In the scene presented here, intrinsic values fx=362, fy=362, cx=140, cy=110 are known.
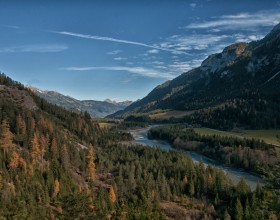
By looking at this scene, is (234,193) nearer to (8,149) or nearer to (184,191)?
(184,191)

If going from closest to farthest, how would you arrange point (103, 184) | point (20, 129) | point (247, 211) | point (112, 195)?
point (247, 211) → point (112, 195) → point (103, 184) → point (20, 129)

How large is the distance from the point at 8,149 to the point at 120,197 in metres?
55.9

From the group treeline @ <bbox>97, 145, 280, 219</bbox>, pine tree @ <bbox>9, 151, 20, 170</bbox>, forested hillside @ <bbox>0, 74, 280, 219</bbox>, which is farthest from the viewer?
pine tree @ <bbox>9, 151, 20, 170</bbox>

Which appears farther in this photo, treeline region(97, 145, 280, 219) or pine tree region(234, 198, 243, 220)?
treeline region(97, 145, 280, 219)

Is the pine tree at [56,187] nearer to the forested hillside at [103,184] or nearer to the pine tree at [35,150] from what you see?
the forested hillside at [103,184]

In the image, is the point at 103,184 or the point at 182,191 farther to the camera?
the point at 103,184

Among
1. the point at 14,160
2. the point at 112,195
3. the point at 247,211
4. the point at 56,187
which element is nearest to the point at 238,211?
the point at 247,211

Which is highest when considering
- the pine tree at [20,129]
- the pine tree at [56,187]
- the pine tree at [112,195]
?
the pine tree at [20,129]

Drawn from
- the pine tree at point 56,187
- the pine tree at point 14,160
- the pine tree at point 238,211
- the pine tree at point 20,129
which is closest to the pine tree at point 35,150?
the pine tree at point 14,160

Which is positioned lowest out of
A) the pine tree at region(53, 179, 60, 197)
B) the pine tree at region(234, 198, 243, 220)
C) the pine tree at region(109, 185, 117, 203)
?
the pine tree at region(234, 198, 243, 220)

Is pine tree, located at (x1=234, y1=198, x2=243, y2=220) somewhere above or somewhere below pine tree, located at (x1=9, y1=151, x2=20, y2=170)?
below

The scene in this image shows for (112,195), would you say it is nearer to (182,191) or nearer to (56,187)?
(56,187)

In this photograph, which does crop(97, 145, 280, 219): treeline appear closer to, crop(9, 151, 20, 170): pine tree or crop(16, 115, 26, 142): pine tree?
crop(16, 115, 26, 142): pine tree

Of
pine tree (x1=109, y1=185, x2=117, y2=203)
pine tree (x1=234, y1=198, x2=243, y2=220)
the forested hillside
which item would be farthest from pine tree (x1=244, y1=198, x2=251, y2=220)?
pine tree (x1=109, y1=185, x2=117, y2=203)
